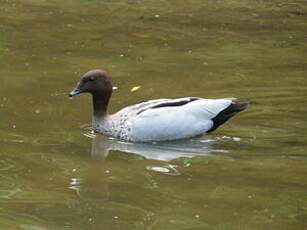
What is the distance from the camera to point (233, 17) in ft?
51.1

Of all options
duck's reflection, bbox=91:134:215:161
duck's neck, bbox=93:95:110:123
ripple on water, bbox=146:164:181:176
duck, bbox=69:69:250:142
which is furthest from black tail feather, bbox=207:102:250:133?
ripple on water, bbox=146:164:181:176

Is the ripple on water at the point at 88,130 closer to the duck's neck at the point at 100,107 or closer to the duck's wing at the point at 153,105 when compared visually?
the duck's neck at the point at 100,107

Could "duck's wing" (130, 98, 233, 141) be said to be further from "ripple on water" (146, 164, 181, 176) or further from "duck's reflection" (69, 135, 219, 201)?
"ripple on water" (146, 164, 181, 176)

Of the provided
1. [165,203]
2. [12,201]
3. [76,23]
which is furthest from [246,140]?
[76,23]

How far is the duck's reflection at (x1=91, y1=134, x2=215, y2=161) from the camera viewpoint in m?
9.42

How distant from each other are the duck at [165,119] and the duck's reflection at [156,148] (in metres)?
0.09

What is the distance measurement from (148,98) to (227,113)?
1366 mm

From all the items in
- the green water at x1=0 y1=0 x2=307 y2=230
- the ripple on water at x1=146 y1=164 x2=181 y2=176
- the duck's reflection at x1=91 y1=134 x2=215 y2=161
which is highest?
the green water at x1=0 y1=0 x2=307 y2=230

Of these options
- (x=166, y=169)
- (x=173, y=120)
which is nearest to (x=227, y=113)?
(x=173, y=120)

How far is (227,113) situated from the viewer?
33.5 ft

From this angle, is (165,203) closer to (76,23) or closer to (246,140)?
(246,140)

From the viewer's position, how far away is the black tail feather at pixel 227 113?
400 inches

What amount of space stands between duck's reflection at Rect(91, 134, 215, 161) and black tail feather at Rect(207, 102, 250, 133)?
0.27 meters

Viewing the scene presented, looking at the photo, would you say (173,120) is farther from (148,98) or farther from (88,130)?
(148,98)
